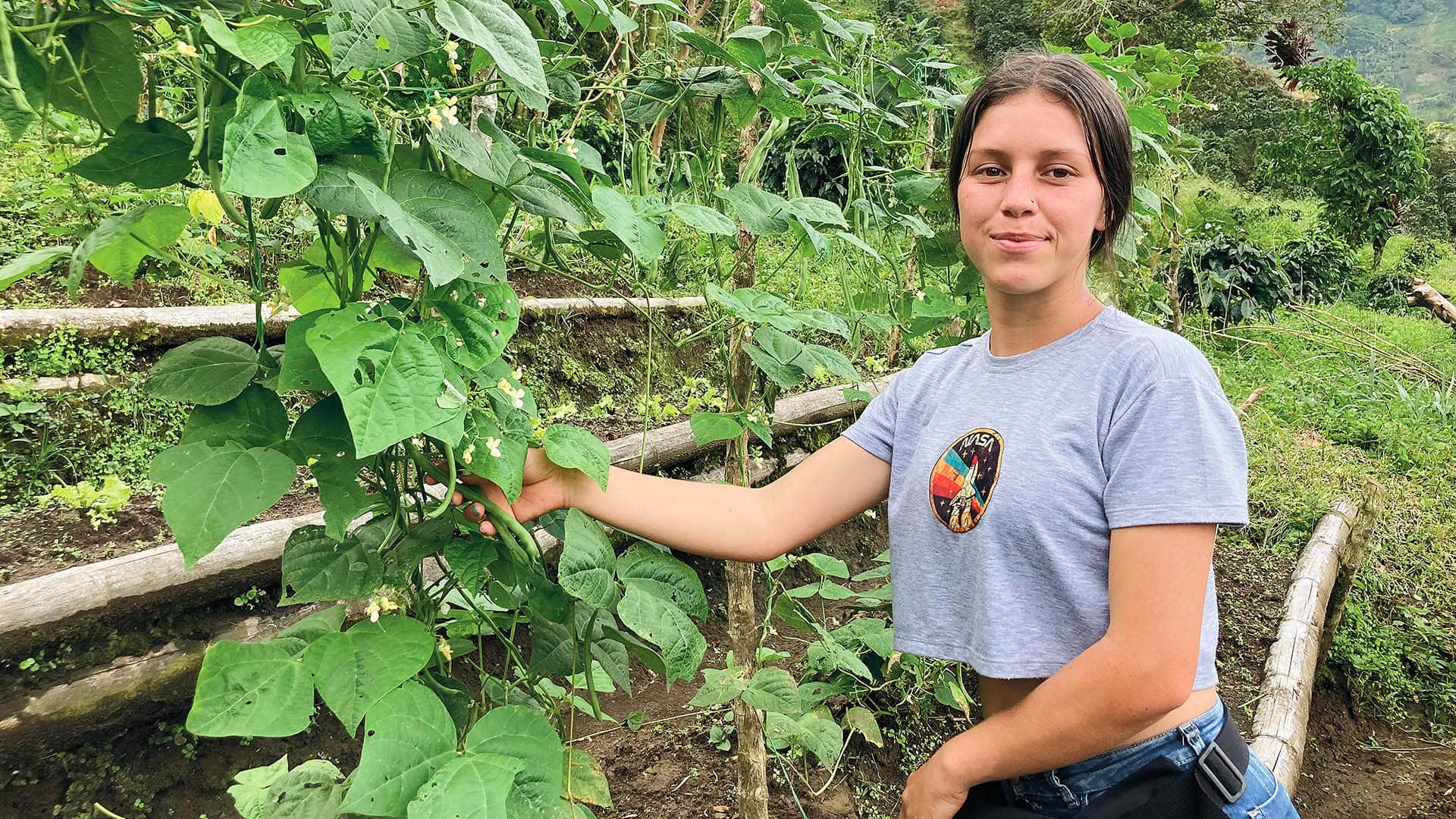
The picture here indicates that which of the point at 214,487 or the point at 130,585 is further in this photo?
the point at 130,585

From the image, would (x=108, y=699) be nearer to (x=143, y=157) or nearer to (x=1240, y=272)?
(x=143, y=157)

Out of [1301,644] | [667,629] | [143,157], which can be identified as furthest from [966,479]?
[1301,644]

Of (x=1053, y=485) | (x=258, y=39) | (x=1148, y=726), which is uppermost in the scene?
(x=258, y=39)

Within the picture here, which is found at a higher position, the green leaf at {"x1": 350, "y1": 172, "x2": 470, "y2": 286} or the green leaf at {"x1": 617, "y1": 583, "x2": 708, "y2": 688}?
the green leaf at {"x1": 350, "y1": 172, "x2": 470, "y2": 286}

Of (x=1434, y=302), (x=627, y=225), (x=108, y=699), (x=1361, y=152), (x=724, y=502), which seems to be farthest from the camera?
(x=1361, y=152)

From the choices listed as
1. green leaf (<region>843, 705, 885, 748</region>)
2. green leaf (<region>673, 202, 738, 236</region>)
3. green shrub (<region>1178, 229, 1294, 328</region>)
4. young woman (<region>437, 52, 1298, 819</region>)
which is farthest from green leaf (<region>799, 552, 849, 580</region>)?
green shrub (<region>1178, 229, 1294, 328</region>)

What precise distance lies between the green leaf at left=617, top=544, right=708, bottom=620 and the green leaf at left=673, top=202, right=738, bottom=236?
0.37m

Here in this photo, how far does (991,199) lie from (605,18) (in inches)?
18.1

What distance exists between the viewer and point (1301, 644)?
262cm

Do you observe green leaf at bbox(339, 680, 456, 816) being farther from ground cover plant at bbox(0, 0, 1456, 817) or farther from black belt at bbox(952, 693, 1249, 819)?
black belt at bbox(952, 693, 1249, 819)

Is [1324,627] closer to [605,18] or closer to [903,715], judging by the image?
[903,715]

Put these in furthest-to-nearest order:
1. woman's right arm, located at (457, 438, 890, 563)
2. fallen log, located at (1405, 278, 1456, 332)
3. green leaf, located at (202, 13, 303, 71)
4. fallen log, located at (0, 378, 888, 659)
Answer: fallen log, located at (1405, 278, 1456, 332) < fallen log, located at (0, 378, 888, 659) < woman's right arm, located at (457, 438, 890, 563) < green leaf, located at (202, 13, 303, 71)

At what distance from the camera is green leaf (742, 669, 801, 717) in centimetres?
138

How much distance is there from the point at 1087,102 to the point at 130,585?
65.4 inches
